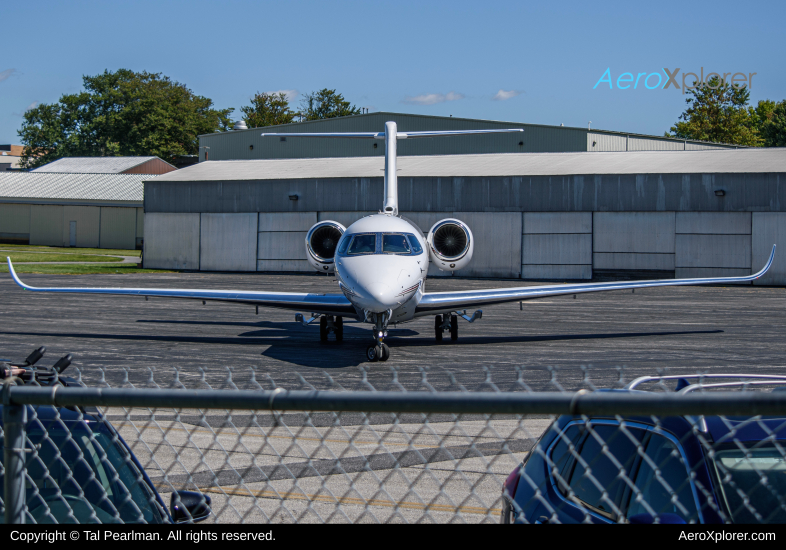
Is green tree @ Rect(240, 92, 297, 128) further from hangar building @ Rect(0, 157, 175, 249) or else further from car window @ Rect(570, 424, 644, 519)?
car window @ Rect(570, 424, 644, 519)

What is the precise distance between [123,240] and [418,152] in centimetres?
3204

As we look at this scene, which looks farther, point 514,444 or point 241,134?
point 241,134

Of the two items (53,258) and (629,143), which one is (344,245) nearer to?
(53,258)

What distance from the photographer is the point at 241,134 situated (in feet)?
201

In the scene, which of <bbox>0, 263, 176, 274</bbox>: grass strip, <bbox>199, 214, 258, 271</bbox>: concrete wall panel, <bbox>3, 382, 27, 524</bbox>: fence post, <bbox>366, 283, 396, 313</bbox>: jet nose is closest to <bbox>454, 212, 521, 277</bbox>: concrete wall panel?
<bbox>199, 214, 258, 271</bbox>: concrete wall panel

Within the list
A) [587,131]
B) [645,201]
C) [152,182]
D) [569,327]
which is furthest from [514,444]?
[587,131]

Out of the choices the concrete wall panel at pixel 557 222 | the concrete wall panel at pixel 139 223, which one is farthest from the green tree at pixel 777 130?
the concrete wall panel at pixel 139 223

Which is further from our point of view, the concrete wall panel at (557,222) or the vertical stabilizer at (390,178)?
the concrete wall panel at (557,222)

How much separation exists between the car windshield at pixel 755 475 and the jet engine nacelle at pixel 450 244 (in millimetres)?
15030

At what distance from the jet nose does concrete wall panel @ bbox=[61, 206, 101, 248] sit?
61.6m

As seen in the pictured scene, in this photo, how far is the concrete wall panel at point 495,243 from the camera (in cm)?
3928

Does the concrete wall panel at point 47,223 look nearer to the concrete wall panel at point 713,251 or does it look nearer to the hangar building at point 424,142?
the hangar building at point 424,142

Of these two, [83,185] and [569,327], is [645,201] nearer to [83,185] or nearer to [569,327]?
[569,327]

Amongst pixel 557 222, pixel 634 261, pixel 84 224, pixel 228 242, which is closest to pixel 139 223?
pixel 84 224
